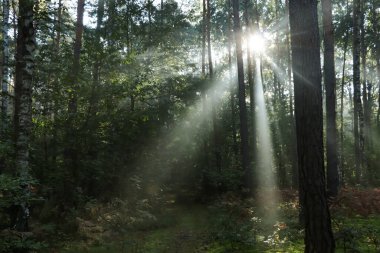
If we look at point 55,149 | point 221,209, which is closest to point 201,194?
point 221,209

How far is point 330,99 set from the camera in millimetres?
11859

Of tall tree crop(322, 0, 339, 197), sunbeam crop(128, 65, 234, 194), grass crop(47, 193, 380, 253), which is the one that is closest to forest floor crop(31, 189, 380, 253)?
grass crop(47, 193, 380, 253)

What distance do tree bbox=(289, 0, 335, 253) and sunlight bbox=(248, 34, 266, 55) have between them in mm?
20590

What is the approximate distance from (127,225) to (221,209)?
3742mm

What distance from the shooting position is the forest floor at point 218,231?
25.2 feet

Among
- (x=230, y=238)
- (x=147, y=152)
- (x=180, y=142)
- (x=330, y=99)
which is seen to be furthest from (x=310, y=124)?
(x=180, y=142)

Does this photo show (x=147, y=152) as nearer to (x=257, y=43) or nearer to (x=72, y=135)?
(x=72, y=135)

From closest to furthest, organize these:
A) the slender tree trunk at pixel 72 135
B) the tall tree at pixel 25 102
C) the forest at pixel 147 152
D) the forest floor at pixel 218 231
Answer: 1. the forest at pixel 147 152
2. the forest floor at pixel 218 231
3. the tall tree at pixel 25 102
4. the slender tree trunk at pixel 72 135

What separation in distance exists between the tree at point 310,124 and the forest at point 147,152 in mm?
16

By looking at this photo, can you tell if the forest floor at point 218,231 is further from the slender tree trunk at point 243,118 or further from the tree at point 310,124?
the slender tree trunk at point 243,118

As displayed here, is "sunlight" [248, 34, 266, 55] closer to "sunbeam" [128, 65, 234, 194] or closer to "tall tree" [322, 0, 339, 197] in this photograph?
"sunbeam" [128, 65, 234, 194]

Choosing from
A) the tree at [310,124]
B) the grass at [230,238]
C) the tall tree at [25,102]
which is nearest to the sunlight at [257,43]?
the grass at [230,238]

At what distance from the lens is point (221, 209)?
12.5 meters

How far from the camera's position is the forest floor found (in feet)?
25.2
